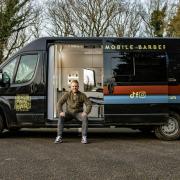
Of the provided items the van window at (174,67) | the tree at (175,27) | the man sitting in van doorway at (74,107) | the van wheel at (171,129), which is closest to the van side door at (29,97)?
the man sitting in van doorway at (74,107)

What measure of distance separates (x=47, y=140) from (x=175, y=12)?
2937 centimetres

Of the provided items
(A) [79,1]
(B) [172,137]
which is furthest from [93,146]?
(A) [79,1]

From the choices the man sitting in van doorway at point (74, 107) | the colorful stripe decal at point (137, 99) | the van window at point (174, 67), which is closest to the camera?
the man sitting in van doorway at point (74, 107)

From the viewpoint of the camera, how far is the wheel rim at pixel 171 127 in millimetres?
12052

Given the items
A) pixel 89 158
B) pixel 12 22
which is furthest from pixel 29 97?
pixel 12 22

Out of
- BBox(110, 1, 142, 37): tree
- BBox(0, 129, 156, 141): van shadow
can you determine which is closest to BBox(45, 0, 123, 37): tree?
BBox(110, 1, 142, 37): tree

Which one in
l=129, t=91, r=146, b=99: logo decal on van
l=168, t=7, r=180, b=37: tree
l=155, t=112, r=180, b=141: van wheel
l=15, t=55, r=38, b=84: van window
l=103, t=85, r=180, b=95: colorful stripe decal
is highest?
l=168, t=7, r=180, b=37: tree

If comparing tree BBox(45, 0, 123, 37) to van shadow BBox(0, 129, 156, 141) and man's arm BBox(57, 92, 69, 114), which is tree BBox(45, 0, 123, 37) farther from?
man's arm BBox(57, 92, 69, 114)

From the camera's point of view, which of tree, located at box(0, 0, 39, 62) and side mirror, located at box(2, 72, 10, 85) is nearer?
side mirror, located at box(2, 72, 10, 85)

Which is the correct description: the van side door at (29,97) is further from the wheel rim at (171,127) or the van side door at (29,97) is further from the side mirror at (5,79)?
the wheel rim at (171,127)

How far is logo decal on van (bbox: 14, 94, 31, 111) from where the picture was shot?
11.8m

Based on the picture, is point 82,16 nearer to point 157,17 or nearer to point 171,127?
point 157,17

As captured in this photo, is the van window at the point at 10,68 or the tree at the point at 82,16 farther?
the tree at the point at 82,16

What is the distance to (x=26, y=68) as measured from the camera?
1206 cm
